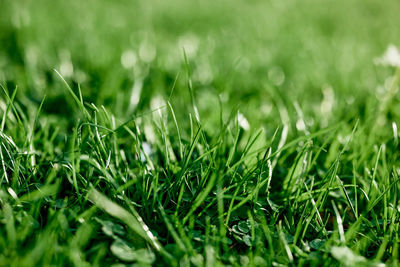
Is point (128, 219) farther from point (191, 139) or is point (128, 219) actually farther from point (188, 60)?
point (188, 60)

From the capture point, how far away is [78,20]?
2887 millimetres

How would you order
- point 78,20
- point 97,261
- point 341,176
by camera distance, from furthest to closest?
point 78,20 → point 341,176 → point 97,261

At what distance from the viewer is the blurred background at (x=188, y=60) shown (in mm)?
1873

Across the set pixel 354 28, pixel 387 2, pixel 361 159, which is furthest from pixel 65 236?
pixel 387 2

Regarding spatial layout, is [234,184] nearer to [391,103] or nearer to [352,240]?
[352,240]

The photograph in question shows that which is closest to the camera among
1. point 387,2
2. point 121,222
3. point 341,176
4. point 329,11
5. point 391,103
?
point 121,222

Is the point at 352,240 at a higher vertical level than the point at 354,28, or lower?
lower

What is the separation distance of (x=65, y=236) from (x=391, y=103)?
6.02ft

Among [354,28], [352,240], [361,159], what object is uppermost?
[354,28]

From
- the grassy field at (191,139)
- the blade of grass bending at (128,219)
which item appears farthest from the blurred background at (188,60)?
the blade of grass bending at (128,219)

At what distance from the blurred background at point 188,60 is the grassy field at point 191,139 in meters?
0.01

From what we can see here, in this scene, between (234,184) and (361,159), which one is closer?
(234,184)

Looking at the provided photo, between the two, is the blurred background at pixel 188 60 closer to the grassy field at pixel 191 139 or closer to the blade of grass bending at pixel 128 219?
the grassy field at pixel 191 139

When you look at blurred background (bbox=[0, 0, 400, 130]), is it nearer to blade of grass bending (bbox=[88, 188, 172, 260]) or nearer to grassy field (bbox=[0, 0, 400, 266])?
grassy field (bbox=[0, 0, 400, 266])
